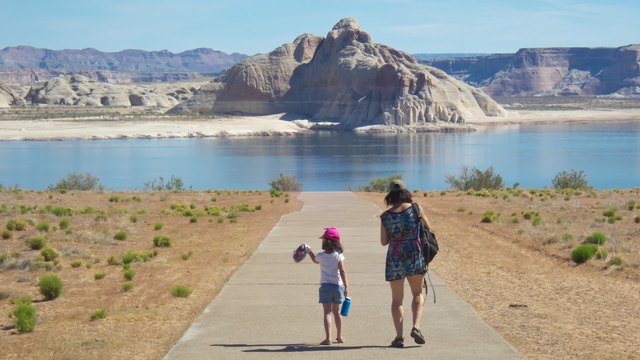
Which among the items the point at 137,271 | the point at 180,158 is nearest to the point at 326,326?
the point at 137,271

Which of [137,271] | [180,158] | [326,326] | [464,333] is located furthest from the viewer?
[180,158]

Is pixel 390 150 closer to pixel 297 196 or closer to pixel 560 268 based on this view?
pixel 297 196

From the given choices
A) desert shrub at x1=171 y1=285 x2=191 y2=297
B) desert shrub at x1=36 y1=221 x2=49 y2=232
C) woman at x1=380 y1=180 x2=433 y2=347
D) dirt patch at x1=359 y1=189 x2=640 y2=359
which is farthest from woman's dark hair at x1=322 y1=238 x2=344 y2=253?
desert shrub at x1=36 y1=221 x2=49 y2=232

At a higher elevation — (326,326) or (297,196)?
(326,326)

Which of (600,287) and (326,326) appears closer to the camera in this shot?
(326,326)

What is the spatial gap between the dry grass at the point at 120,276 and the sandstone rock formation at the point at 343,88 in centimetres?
9191

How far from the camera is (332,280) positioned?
761cm

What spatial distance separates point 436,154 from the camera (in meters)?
69.4

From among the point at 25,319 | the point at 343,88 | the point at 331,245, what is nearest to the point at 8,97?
the point at 343,88

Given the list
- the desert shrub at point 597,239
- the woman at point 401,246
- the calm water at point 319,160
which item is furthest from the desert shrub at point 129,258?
the calm water at point 319,160

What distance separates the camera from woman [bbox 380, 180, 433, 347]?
7.33 metres

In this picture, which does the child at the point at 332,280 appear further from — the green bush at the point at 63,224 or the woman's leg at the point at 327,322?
the green bush at the point at 63,224

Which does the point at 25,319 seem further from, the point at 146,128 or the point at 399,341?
the point at 146,128

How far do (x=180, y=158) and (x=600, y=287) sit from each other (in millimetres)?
58022
